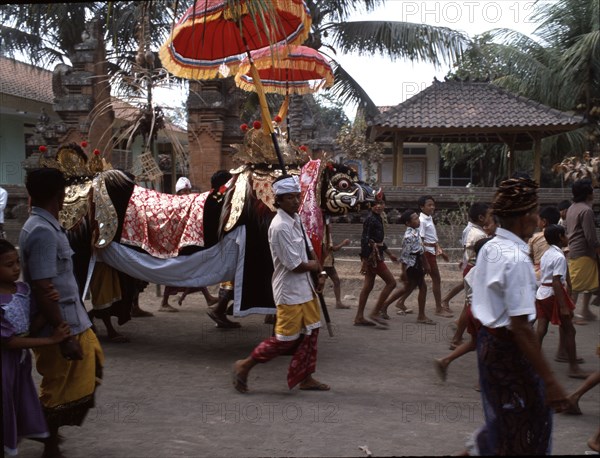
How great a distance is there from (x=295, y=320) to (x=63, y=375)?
175 centimetres

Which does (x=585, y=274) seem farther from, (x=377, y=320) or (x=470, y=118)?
(x=470, y=118)

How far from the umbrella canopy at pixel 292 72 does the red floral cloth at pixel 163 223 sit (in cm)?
183

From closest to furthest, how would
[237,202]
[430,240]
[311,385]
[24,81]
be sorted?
[311,385]
[237,202]
[430,240]
[24,81]

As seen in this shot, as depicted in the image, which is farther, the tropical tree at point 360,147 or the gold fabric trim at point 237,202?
the tropical tree at point 360,147

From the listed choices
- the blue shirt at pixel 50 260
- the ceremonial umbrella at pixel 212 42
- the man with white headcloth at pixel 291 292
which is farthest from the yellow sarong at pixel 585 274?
the blue shirt at pixel 50 260

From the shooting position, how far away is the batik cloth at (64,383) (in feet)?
12.0

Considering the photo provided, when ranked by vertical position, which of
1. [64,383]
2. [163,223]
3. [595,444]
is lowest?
[595,444]

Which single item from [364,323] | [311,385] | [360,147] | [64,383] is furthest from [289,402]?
[360,147]

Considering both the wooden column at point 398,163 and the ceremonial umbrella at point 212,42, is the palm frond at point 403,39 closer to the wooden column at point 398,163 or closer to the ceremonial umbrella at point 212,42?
the wooden column at point 398,163

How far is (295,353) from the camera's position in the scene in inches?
192

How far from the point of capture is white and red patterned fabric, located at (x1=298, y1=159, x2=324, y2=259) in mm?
5930

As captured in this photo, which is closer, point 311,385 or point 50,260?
point 50,260

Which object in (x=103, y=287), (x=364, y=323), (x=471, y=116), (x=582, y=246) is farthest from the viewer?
(x=471, y=116)

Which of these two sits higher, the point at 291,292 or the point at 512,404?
the point at 291,292
